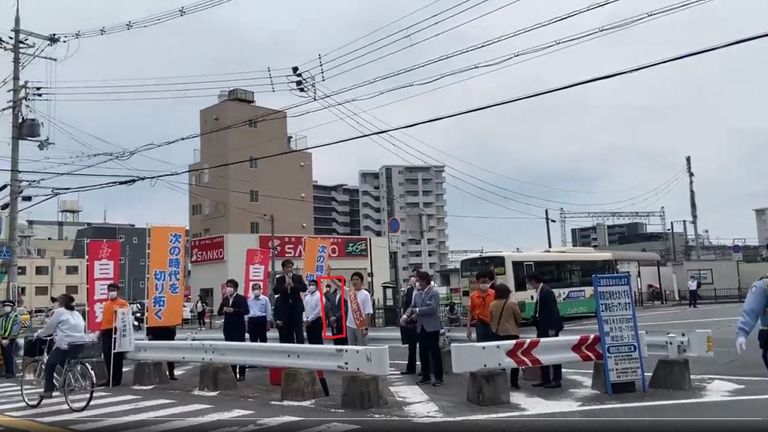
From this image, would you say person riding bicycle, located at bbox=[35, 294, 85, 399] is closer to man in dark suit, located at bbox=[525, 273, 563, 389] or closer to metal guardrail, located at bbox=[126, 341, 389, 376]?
metal guardrail, located at bbox=[126, 341, 389, 376]

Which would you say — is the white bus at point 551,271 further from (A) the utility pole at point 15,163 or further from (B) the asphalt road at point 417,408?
(A) the utility pole at point 15,163

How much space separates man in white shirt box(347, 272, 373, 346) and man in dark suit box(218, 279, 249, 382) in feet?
7.31

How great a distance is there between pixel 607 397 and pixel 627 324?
1.20m

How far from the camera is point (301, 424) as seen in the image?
28.3 feet

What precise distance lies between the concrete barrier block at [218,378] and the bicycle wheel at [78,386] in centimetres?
214

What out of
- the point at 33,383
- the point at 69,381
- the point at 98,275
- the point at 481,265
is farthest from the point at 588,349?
the point at 481,265

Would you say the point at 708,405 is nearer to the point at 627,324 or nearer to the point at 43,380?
the point at 627,324

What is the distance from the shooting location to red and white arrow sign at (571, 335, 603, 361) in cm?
1074

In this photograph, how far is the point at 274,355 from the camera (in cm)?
1118

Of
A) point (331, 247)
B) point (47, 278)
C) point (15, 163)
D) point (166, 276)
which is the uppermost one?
point (15, 163)

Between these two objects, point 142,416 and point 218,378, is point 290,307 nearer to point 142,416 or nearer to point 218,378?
point 218,378

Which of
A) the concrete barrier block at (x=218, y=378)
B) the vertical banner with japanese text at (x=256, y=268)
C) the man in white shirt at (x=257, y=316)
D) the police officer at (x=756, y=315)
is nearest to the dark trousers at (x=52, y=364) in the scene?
the concrete barrier block at (x=218, y=378)

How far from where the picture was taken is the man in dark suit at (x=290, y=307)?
41.1ft

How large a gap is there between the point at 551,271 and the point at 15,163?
76.9 feet
